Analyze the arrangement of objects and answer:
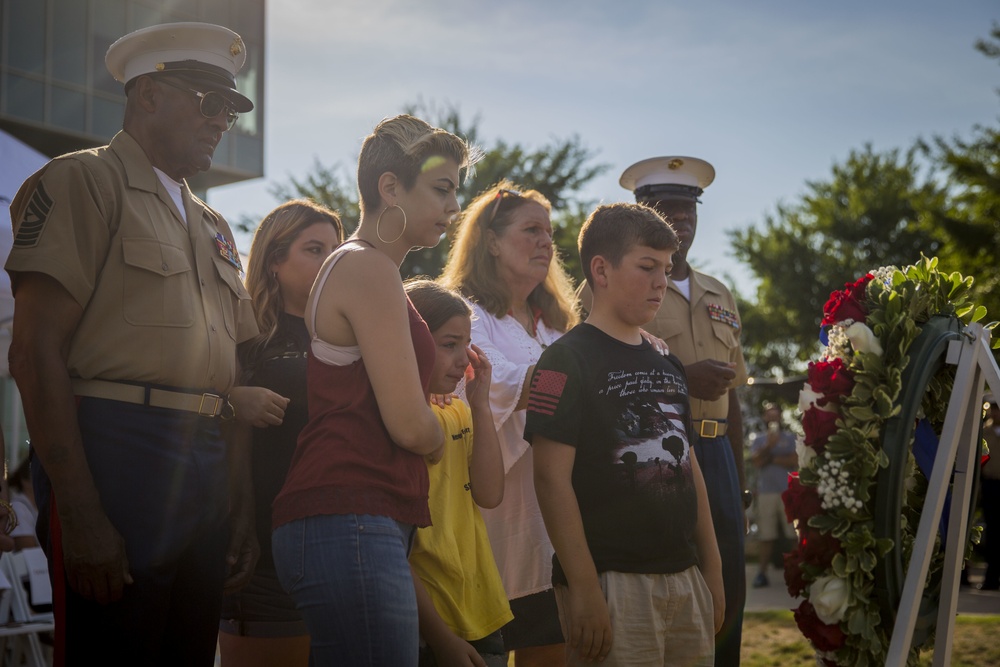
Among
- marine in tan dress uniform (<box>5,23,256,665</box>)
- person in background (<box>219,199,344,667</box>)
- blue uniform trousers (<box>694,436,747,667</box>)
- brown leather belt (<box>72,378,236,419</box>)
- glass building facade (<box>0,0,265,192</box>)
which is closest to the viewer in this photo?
marine in tan dress uniform (<box>5,23,256,665</box>)

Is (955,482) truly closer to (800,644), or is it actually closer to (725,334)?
(725,334)

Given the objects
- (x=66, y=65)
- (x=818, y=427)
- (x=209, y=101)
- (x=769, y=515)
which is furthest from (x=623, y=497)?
(x=66, y=65)

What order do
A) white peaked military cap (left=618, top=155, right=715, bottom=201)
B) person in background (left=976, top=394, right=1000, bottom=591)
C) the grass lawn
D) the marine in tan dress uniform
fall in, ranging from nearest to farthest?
the marine in tan dress uniform < white peaked military cap (left=618, top=155, right=715, bottom=201) < the grass lawn < person in background (left=976, top=394, right=1000, bottom=591)

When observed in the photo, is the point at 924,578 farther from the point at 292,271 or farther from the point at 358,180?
the point at 292,271

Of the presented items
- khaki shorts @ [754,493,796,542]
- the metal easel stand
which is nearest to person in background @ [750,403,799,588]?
khaki shorts @ [754,493,796,542]

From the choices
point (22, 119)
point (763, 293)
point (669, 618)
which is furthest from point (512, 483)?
point (763, 293)

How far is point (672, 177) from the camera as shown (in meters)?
4.79

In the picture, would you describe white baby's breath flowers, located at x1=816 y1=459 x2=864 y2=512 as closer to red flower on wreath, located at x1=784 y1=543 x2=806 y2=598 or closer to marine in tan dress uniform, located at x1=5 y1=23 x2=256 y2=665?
red flower on wreath, located at x1=784 y1=543 x2=806 y2=598

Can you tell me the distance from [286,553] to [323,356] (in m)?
0.47

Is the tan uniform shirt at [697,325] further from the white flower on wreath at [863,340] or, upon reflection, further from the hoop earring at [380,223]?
the hoop earring at [380,223]

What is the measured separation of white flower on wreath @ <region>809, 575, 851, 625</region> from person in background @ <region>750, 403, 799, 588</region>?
392 inches

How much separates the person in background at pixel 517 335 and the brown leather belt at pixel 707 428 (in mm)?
691

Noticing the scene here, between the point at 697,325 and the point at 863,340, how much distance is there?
1613 millimetres

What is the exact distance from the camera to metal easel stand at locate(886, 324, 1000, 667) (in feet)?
9.24
